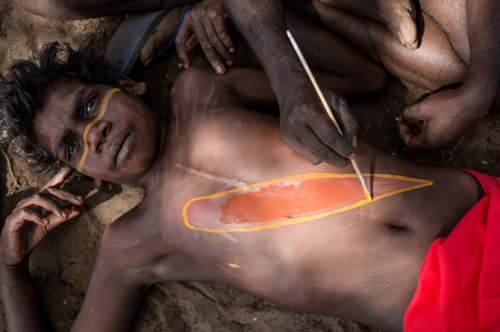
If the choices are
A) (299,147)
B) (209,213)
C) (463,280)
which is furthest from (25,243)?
(463,280)

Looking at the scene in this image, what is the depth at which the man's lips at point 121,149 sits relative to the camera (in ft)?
5.79

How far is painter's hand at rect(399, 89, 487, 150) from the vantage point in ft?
5.77

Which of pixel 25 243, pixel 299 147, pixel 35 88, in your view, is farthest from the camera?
pixel 25 243

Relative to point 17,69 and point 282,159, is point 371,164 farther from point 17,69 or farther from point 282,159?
point 17,69

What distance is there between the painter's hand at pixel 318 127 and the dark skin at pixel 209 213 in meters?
0.13

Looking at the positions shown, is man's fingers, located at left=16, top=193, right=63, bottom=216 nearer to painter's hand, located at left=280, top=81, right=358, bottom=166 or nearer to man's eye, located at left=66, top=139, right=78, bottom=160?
man's eye, located at left=66, top=139, right=78, bottom=160

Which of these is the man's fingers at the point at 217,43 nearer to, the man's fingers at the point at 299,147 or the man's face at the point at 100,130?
the man's face at the point at 100,130

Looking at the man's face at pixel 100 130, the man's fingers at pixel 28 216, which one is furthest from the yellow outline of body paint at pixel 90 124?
the man's fingers at pixel 28 216

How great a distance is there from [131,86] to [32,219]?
33.0 inches

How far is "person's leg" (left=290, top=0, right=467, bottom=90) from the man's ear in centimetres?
92

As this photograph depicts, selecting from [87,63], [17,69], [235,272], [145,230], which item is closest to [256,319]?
[235,272]

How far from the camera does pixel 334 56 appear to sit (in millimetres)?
2127

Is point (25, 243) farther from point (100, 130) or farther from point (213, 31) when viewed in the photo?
point (213, 31)

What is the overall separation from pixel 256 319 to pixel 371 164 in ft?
3.42
